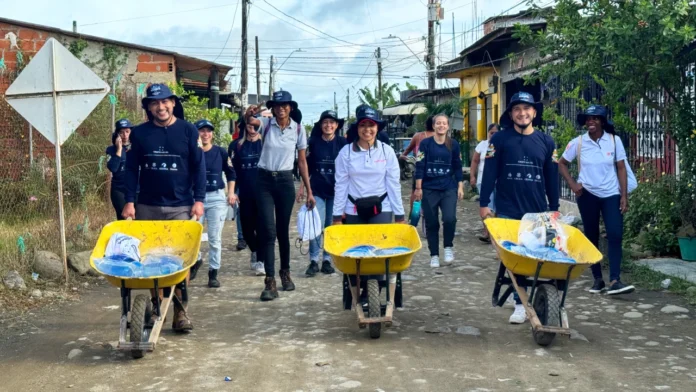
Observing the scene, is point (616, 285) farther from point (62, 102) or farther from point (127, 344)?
point (62, 102)

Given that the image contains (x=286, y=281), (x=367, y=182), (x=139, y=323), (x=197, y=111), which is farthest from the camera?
(x=197, y=111)

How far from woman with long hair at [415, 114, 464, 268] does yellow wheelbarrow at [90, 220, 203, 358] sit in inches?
167

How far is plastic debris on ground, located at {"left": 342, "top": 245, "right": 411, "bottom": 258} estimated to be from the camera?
21.3ft

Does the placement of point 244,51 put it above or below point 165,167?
above

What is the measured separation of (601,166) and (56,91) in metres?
5.99

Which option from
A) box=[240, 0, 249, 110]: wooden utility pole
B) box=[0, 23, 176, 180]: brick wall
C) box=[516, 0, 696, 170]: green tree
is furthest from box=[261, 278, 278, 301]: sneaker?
box=[240, 0, 249, 110]: wooden utility pole

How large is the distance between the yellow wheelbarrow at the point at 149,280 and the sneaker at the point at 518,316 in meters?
2.71

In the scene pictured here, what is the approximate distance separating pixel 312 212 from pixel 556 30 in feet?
12.2

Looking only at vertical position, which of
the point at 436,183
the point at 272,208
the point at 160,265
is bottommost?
the point at 160,265

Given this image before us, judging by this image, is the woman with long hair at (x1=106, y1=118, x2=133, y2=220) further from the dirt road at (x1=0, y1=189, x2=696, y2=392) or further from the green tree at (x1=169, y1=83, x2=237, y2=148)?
the green tree at (x1=169, y1=83, x2=237, y2=148)

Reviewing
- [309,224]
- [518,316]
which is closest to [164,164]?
[309,224]

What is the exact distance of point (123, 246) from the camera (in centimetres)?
637

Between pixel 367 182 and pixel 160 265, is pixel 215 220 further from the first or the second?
pixel 160 265

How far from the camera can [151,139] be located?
6.87 meters
